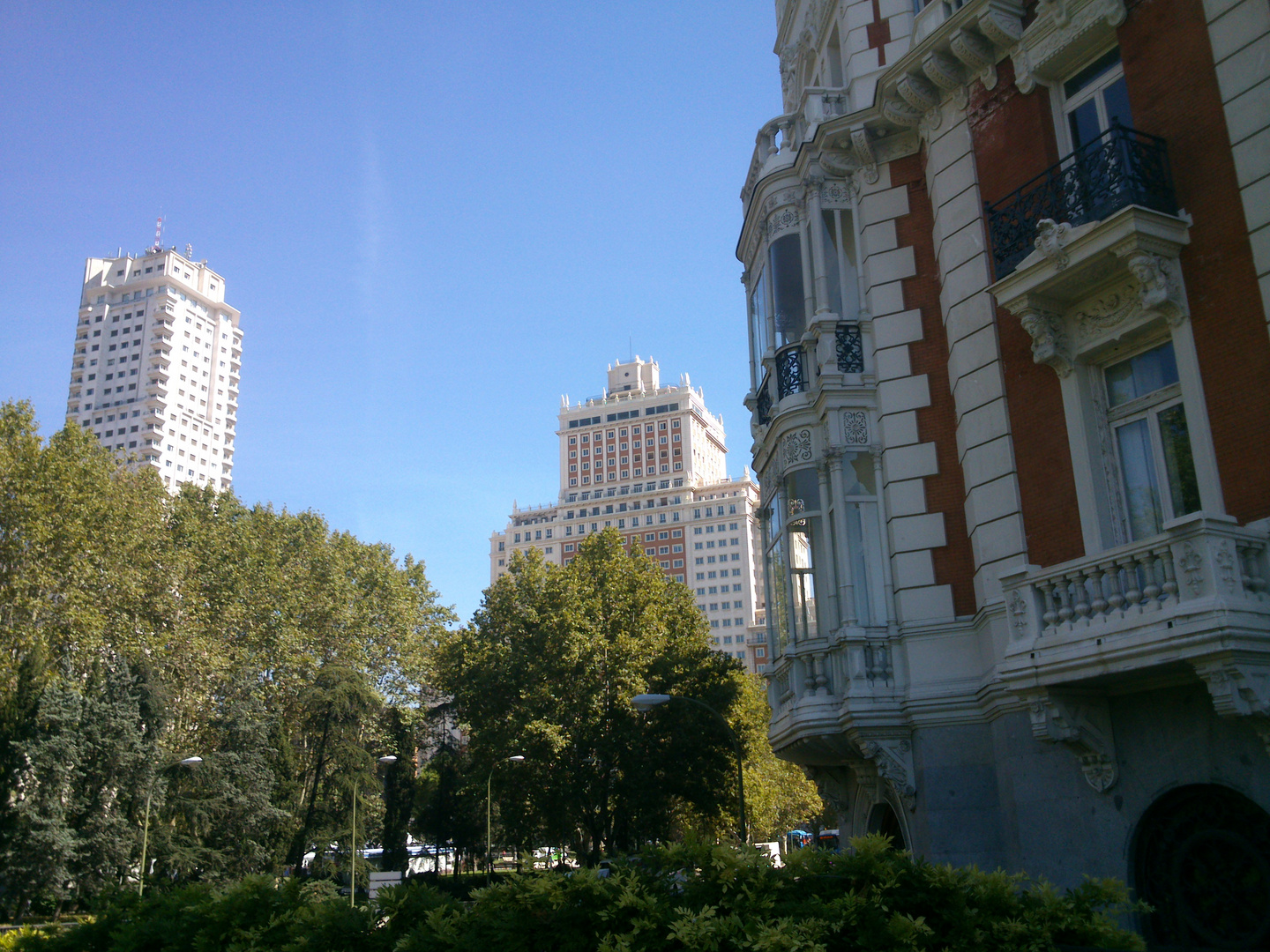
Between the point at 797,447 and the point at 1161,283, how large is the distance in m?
6.37

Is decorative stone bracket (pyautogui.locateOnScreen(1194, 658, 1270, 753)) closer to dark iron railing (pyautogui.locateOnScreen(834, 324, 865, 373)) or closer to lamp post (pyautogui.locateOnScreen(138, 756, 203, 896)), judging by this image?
dark iron railing (pyautogui.locateOnScreen(834, 324, 865, 373))

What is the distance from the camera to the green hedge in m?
6.36

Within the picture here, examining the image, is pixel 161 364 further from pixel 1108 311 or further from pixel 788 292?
pixel 1108 311

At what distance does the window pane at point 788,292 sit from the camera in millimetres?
17531

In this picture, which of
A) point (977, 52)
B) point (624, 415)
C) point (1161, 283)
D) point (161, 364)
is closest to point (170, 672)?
point (977, 52)

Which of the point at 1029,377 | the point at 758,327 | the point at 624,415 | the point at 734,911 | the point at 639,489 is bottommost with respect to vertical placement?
the point at 734,911

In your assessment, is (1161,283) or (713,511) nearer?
(1161,283)

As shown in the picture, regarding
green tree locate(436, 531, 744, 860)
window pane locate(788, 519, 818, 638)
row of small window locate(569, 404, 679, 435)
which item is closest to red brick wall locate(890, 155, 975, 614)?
window pane locate(788, 519, 818, 638)

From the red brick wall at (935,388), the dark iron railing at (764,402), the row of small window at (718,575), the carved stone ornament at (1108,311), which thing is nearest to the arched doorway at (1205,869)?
the red brick wall at (935,388)

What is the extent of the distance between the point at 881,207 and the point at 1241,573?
349 inches

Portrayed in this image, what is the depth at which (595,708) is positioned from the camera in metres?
36.0

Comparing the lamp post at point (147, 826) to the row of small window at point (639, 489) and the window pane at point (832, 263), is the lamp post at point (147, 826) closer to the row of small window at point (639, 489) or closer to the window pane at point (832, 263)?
the window pane at point (832, 263)

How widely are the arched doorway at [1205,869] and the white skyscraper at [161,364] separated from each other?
145014mm

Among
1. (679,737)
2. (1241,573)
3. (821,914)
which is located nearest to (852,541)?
(1241,573)
